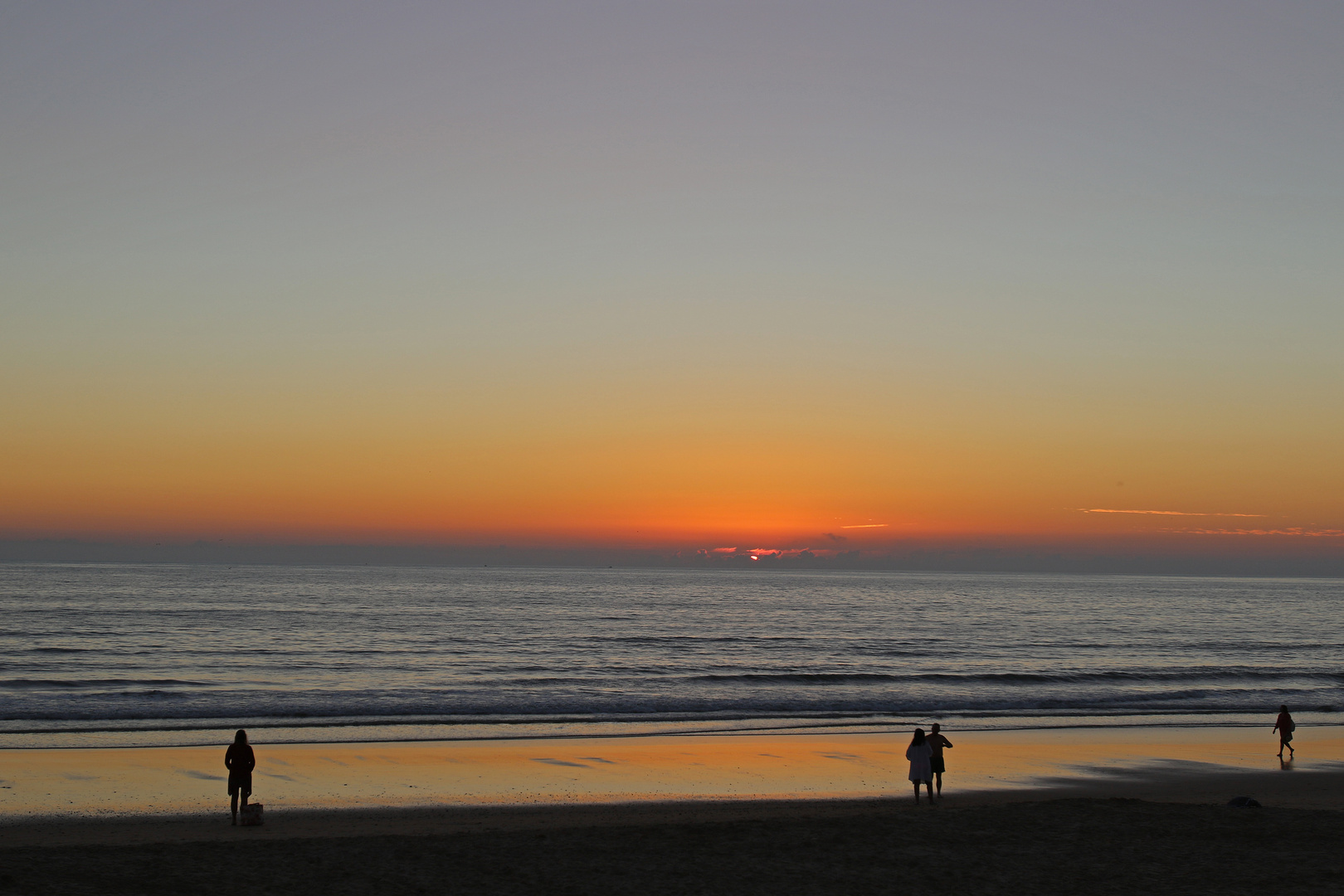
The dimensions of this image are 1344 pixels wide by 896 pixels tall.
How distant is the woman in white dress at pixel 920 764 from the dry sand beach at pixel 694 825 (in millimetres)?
660

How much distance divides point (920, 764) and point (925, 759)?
14 cm

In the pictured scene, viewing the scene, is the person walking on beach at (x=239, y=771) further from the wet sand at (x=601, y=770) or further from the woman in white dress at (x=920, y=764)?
the woman in white dress at (x=920, y=764)

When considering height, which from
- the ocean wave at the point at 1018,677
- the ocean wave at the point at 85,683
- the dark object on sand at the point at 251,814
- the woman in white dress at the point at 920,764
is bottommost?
the ocean wave at the point at 1018,677

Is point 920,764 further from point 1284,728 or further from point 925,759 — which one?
point 1284,728

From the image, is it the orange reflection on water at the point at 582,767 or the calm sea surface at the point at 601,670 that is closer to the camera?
the orange reflection on water at the point at 582,767

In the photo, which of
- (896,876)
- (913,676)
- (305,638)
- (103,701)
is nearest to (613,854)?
(896,876)

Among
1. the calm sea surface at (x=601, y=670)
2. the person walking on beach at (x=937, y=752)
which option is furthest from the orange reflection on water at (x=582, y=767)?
the calm sea surface at (x=601, y=670)

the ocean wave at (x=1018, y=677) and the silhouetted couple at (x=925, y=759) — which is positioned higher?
the silhouetted couple at (x=925, y=759)

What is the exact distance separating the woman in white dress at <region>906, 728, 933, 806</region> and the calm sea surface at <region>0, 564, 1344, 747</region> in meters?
12.3

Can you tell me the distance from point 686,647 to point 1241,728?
34.1 meters

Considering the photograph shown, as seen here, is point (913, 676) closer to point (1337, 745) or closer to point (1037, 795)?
point (1337, 745)

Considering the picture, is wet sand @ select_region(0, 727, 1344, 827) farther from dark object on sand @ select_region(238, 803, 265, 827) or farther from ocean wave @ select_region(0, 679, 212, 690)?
ocean wave @ select_region(0, 679, 212, 690)

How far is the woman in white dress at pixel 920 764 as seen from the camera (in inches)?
744

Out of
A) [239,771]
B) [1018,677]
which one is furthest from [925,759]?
[1018,677]
